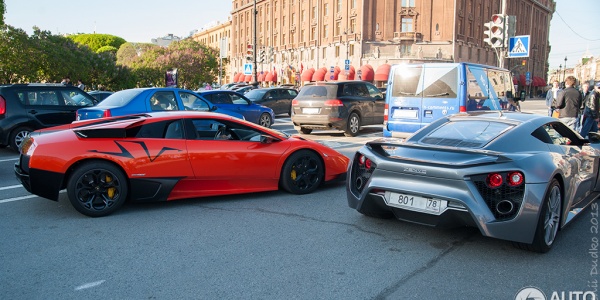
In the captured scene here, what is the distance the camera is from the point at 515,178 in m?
4.38

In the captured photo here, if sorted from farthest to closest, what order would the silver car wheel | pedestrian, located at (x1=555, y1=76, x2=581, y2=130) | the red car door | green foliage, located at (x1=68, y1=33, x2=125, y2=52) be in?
1. green foliage, located at (x1=68, y1=33, x2=125, y2=52)
2. pedestrian, located at (x1=555, y1=76, x2=581, y2=130)
3. the red car door
4. the silver car wheel

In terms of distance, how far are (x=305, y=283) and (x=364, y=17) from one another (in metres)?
58.2

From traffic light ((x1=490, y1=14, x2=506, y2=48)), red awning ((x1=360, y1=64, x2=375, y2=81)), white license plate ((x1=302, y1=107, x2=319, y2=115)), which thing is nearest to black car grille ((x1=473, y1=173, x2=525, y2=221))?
white license plate ((x1=302, y1=107, x2=319, y2=115))

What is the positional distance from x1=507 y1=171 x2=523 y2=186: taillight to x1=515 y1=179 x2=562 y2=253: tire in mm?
317

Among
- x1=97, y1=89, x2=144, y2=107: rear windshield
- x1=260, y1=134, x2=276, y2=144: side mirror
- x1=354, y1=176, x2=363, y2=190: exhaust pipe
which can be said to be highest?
x1=97, y1=89, x2=144, y2=107: rear windshield

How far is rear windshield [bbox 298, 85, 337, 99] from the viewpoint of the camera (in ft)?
48.5

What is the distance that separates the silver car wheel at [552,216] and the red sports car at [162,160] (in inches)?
133

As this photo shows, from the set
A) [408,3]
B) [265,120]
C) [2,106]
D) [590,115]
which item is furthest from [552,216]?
[408,3]

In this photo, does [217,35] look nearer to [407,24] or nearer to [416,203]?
[407,24]

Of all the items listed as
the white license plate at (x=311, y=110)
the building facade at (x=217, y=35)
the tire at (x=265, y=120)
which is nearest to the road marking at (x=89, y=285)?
the white license plate at (x=311, y=110)

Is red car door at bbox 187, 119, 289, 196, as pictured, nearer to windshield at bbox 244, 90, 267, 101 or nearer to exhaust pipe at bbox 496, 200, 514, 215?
exhaust pipe at bbox 496, 200, 514, 215

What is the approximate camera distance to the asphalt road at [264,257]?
3789mm

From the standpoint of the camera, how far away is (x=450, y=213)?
4504 millimetres

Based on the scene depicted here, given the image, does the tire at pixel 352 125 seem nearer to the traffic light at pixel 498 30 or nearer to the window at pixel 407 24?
the traffic light at pixel 498 30
